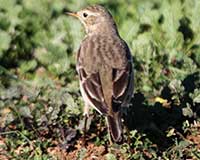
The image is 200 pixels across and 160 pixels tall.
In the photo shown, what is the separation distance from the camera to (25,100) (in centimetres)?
950

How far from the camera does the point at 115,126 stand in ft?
25.0

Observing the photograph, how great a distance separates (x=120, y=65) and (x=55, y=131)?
3.09 feet

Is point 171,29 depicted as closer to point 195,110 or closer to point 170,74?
point 170,74

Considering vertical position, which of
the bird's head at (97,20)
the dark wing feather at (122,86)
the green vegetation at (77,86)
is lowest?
the green vegetation at (77,86)

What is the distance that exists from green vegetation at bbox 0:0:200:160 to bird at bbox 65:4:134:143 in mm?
404

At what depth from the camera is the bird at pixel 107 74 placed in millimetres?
7656

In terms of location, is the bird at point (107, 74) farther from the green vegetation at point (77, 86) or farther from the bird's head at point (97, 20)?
the green vegetation at point (77, 86)

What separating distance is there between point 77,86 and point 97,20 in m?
0.79

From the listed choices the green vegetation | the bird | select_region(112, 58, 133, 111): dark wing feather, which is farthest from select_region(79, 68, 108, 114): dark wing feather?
the green vegetation

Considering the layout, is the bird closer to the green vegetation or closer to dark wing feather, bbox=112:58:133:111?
dark wing feather, bbox=112:58:133:111

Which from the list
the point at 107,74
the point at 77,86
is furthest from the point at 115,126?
the point at 77,86

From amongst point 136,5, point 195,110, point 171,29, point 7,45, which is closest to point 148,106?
point 195,110

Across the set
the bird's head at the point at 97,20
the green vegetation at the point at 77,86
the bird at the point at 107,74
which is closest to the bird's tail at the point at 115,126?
the bird at the point at 107,74

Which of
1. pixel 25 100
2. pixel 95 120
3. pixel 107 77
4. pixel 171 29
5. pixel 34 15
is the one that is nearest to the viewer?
pixel 107 77
